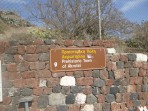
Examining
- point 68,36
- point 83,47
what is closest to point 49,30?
point 68,36

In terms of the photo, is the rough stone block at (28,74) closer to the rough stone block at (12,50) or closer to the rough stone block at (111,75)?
the rough stone block at (12,50)

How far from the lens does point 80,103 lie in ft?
26.8

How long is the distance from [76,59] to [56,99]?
0.99 metres

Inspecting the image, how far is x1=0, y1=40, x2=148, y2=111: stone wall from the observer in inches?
303

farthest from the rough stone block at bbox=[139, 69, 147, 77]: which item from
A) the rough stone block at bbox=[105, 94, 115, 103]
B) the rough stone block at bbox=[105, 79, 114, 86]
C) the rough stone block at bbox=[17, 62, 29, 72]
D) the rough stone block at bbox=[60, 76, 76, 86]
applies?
the rough stone block at bbox=[17, 62, 29, 72]

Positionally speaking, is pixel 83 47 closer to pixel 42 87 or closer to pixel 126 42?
pixel 42 87

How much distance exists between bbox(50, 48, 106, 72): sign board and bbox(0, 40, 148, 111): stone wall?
0.11m

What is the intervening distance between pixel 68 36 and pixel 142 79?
2.93 meters

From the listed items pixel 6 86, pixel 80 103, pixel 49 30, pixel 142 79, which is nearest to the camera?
pixel 6 86

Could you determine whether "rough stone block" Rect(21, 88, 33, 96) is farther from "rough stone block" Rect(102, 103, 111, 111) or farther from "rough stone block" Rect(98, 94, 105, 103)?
"rough stone block" Rect(102, 103, 111, 111)

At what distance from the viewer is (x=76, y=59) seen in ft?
26.8

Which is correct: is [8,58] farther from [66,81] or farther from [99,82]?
[99,82]

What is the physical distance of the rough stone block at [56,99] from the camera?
792 cm

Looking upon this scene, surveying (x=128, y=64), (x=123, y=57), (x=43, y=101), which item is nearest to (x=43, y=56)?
(x=43, y=101)
